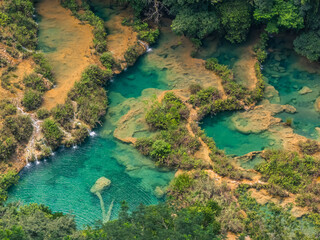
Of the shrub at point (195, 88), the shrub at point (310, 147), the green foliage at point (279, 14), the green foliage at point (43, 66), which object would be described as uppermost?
the green foliage at point (279, 14)

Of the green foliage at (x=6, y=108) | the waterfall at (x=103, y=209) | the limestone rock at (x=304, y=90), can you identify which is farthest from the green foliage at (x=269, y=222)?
the green foliage at (x=6, y=108)

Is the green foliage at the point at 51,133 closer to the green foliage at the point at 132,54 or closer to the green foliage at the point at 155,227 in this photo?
the green foliage at the point at 132,54

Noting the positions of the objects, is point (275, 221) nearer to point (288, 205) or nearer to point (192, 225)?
point (288, 205)

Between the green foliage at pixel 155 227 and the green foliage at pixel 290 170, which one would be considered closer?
the green foliage at pixel 155 227

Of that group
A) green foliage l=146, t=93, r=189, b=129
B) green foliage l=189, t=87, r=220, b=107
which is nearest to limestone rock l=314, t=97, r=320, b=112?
green foliage l=189, t=87, r=220, b=107

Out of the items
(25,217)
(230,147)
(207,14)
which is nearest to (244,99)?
(230,147)

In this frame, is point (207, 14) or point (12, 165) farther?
point (207, 14)
